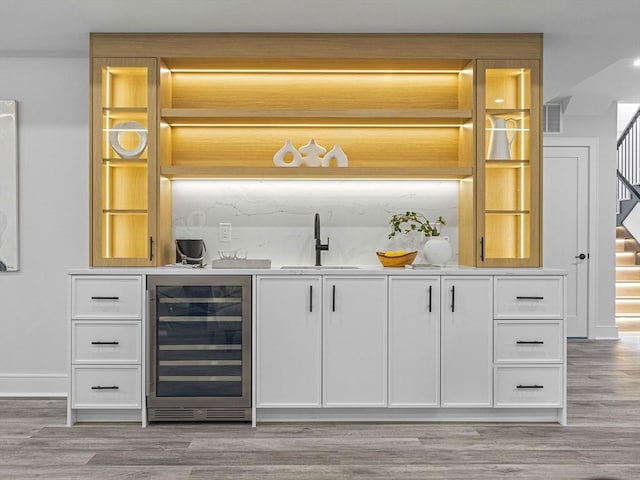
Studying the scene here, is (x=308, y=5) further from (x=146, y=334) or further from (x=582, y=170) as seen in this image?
(x=582, y=170)

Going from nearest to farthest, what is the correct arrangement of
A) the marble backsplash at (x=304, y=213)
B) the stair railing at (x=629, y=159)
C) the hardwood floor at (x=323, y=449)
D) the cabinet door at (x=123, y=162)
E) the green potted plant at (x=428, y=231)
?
the hardwood floor at (x=323, y=449) → the cabinet door at (x=123, y=162) → the green potted plant at (x=428, y=231) → the marble backsplash at (x=304, y=213) → the stair railing at (x=629, y=159)

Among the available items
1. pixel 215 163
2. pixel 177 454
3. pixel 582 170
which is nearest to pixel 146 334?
pixel 177 454

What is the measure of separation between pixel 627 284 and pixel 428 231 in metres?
5.05

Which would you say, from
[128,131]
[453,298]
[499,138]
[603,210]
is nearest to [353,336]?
[453,298]

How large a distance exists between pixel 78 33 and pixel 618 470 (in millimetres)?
4049

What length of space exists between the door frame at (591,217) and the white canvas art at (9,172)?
545cm

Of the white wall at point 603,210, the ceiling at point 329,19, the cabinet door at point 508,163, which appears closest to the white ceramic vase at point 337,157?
the ceiling at point 329,19

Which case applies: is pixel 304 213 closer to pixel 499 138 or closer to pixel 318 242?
pixel 318 242

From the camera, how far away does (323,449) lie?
329 centimetres

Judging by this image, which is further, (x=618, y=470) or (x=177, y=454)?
(x=177, y=454)

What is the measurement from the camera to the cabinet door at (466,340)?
372 cm

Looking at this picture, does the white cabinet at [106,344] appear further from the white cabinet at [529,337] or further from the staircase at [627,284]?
the staircase at [627,284]

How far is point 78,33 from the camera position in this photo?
4012mm

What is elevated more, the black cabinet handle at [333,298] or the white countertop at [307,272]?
the white countertop at [307,272]
